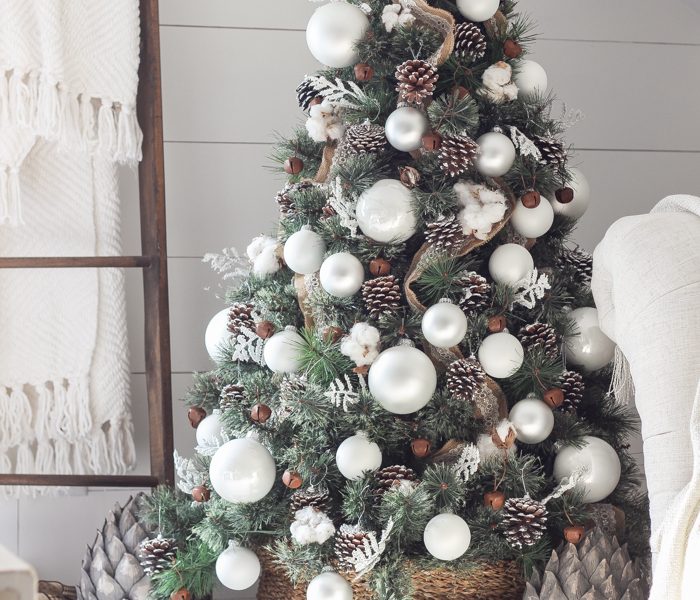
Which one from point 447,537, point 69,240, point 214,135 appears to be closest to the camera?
point 447,537

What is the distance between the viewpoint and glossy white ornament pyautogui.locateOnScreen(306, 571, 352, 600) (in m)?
0.95

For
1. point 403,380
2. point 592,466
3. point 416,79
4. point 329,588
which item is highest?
point 416,79

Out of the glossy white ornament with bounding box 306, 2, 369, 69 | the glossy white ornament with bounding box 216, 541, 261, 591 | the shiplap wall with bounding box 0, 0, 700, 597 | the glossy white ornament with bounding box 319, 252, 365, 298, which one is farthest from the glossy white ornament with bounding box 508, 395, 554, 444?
the shiplap wall with bounding box 0, 0, 700, 597

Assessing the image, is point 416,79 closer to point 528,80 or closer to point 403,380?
point 528,80

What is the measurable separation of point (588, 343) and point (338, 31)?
1.69 feet

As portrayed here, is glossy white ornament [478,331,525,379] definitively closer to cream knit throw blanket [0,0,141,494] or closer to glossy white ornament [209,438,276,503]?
glossy white ornament [209,438,276,503]

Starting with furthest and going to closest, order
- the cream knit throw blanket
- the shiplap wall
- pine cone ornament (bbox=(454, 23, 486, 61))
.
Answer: the shiplap wall
the cream knit throw blanket
pine cone ornament (bbox=(454, 23, 486, 61))

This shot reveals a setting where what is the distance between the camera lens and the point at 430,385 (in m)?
0.97

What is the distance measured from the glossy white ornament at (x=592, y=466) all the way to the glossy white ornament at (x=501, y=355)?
0.13 m

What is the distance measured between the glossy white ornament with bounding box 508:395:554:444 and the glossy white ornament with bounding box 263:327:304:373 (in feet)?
0.92

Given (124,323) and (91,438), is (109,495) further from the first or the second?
(124,323)

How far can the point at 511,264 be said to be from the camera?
102 cm

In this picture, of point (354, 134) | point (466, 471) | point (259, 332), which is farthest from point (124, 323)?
point (466, 471)

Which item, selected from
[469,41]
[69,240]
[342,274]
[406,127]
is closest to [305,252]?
[342,274]
